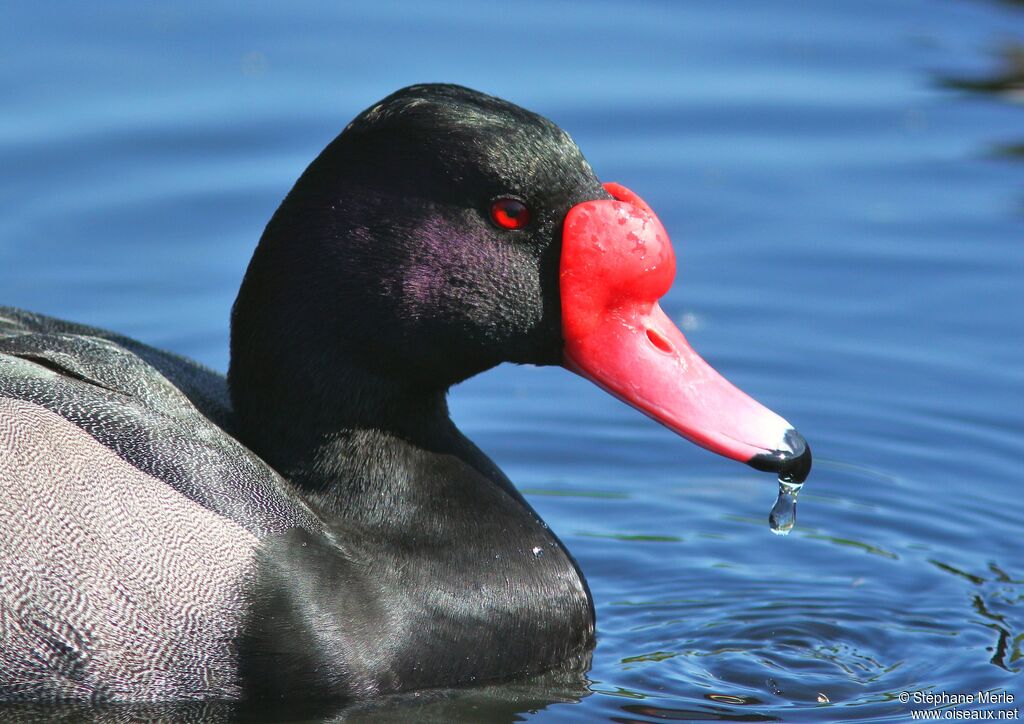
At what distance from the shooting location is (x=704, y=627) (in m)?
6.71

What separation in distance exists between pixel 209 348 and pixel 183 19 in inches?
139

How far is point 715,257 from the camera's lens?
962 cm

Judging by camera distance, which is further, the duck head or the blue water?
the blue water

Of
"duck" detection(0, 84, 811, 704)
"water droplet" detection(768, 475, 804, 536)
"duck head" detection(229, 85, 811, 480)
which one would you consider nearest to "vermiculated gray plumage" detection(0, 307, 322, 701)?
"duck" detection(0, 84, 811, 704)

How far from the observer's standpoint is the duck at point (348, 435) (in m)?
5.77

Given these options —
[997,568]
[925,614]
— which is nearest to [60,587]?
[925,614]

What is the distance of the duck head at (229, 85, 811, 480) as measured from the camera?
232 inches

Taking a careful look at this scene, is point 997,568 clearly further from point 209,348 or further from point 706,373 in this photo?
point 209,348

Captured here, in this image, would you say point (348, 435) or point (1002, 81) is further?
point (1002, 81)

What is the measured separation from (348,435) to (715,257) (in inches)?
151

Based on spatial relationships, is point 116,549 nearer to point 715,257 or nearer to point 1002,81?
point 715,257

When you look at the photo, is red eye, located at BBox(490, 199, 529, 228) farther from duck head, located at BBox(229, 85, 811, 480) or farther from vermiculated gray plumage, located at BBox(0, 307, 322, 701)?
vermiculated gray plumage, located at BBox(0, 307, 322, 701)

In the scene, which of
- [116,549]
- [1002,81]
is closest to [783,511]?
[116,549]

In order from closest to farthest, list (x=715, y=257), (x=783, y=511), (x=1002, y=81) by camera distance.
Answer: (x=783, y=511) < (x=715, y=257) < (x=1002, y=81)
